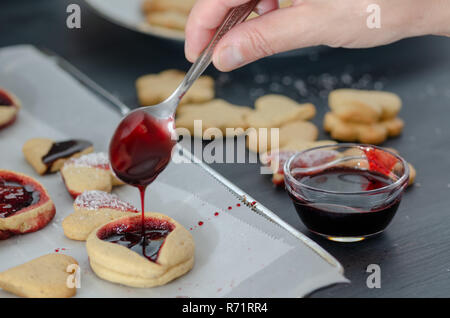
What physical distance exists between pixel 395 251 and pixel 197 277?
0.41 meters

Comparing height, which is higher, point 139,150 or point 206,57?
point 206,57

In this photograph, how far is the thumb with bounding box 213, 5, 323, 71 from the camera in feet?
4.14

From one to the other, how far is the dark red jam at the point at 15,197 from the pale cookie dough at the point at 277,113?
66cm

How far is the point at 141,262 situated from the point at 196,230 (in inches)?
8.0

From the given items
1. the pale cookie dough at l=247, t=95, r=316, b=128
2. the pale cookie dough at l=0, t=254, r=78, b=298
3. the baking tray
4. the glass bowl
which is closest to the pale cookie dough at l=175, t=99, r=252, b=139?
the pale cookie dough at l=247, t=95, r=316, b=128

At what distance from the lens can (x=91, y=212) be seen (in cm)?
133

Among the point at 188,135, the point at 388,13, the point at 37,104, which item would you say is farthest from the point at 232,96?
the point at 388,13

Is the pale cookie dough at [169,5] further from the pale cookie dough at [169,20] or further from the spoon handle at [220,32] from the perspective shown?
the spoon handle at [220,32]

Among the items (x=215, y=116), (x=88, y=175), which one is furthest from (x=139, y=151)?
(x=215, y=116)

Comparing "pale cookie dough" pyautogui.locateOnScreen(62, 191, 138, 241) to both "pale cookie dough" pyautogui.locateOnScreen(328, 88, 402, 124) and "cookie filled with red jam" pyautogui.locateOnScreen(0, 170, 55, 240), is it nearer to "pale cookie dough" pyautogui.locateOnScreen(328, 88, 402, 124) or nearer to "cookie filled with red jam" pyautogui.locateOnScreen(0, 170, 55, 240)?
"cookie filled with red jam" pyautogui.locateOnScreen(0, 170, 55, 240)

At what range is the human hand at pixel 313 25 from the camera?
4.14ft

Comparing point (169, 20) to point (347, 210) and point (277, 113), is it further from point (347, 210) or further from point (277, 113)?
point (347, 210)

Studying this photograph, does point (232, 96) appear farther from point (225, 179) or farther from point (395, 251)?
point (395, 251)

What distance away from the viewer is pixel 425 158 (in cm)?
163
